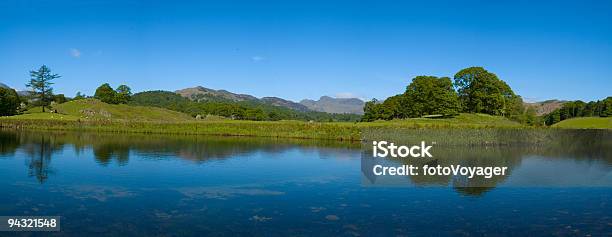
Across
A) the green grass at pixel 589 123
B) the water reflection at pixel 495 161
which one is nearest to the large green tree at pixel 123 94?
the water reflection at pixel 495 161

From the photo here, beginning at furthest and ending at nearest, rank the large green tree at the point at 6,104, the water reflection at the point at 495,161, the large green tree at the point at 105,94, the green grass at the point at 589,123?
1. the large green tree at the point at 105,94
2. the large green tree at the point at 6,104
3. the green grass at the point at 589,123
4. the water reflection at the point at 495,161

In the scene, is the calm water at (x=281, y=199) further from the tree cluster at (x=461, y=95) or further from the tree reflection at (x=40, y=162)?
the tree cluster at (x=461, y=95)

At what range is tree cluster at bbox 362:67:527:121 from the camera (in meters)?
78.6

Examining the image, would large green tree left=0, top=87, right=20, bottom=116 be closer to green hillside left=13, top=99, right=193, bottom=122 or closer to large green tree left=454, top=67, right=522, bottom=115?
green hillside left=13, top=99, right=193, bottom=122

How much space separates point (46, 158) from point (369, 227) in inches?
1052

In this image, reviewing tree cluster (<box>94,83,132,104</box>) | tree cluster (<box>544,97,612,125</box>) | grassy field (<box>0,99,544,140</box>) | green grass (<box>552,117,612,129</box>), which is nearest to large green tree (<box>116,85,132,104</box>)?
tree cluster (<box>94,83,132,104</box>)

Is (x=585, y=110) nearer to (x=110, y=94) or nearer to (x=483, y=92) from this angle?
(x=483, y=92)

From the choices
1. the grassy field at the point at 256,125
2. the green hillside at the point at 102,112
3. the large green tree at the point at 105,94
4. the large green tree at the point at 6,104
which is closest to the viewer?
the grassy field at the point at 256,125

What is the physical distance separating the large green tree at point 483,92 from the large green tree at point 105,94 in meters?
91.5

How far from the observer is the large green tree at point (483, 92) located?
3155 inches

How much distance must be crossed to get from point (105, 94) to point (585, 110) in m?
129

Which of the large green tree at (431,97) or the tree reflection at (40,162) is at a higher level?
the large green tree at (431,97)

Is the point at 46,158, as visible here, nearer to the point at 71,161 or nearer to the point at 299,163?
the point at 71,161

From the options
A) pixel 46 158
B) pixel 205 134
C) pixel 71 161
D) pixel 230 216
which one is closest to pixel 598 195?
pixel 230 216
